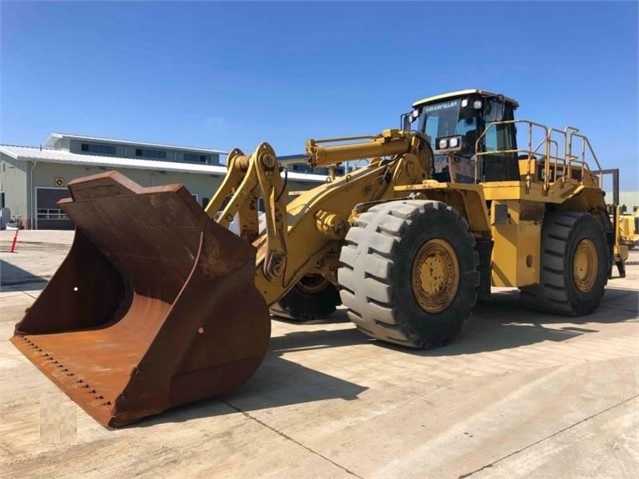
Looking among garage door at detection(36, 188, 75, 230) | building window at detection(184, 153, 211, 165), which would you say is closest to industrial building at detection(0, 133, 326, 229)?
garage door at detection(36, 188, 75, 230)

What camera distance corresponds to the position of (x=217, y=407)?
4086 millimetres

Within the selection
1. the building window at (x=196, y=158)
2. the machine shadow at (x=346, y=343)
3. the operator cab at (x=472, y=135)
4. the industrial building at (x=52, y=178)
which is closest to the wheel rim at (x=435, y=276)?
the machine shadow at (x=346, y=343)

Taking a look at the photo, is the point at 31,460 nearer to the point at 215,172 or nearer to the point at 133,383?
the point at 133,383

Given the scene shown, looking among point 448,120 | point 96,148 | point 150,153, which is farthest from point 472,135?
point 150,153

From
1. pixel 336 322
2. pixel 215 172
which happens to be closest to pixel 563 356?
pixel 336 322

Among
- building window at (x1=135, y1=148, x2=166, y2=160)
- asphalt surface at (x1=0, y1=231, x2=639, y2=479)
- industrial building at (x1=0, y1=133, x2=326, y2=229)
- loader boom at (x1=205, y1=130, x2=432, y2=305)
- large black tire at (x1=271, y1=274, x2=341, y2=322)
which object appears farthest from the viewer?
building window at (x1=135, y1=148, x2=166, y2=160)

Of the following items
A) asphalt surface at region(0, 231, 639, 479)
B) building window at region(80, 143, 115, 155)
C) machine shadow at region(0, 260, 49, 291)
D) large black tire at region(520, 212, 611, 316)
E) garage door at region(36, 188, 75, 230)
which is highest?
building window at region(80, 143, 115, 155)

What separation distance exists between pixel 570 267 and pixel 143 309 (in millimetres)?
5806

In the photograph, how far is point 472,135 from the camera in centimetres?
791

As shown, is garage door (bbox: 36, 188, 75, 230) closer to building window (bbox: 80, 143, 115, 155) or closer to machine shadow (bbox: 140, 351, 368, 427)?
building window (bbox: 80, 143, 115, 155)

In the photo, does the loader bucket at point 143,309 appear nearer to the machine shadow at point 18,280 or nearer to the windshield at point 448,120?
the windshield at point 448,120

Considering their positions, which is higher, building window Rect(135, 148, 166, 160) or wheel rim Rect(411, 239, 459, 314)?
building window Rect(135, 148, 166, 160)

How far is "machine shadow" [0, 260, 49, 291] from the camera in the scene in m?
10.8

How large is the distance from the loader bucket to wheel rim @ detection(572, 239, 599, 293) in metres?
5.77
